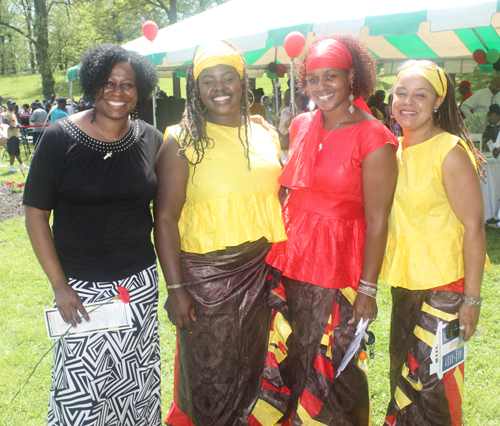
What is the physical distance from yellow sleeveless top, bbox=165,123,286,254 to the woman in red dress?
5.2 inches

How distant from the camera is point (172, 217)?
6.46 feet

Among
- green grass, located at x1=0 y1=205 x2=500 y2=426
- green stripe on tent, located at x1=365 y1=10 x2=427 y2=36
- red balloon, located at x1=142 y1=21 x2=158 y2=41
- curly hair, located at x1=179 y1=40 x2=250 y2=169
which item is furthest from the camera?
red balloon, located at x1=142 y1=21 x2=158 y2=41

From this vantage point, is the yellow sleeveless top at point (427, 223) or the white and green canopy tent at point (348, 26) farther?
the white and green canopy tent at point (348, 26)

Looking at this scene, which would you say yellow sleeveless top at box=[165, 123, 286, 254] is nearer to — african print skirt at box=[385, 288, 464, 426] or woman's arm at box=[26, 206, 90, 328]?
woman's arm at box=[26, 206, 90, 328]

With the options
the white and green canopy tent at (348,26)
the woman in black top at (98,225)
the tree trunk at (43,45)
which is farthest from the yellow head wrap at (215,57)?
the tree trunk at (43,45)

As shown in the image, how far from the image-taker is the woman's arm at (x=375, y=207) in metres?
1.87

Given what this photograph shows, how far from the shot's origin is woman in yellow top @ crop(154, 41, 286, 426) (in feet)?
6.49

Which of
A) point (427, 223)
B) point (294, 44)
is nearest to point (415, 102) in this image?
point (427, 223)

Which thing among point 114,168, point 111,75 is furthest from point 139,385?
point 111,75

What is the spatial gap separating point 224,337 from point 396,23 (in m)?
3.81

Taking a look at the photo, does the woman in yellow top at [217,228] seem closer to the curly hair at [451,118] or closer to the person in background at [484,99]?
the curly hair at [451,118]

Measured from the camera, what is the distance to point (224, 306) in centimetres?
209

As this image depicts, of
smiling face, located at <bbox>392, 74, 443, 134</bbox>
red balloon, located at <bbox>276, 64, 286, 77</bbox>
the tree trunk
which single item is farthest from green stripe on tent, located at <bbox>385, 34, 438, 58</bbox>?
the tree trunk

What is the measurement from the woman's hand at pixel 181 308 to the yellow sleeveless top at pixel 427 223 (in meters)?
0.99
